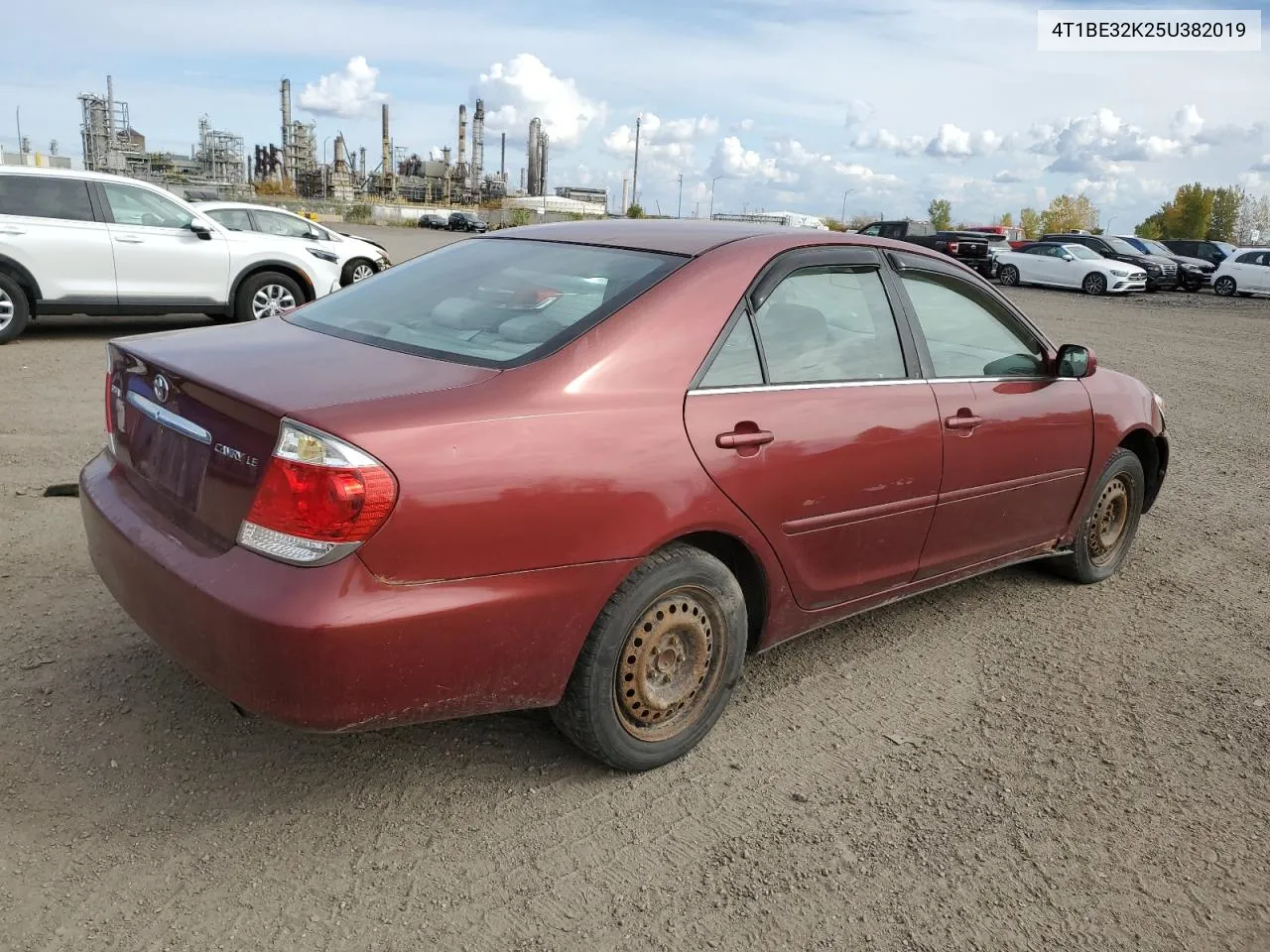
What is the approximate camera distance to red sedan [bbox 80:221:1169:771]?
2391 millimetres

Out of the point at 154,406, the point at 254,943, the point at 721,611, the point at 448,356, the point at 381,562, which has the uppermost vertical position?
the point at 448,356

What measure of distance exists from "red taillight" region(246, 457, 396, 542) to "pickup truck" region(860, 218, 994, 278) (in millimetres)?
26829

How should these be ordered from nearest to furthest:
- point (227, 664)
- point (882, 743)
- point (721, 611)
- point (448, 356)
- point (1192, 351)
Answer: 1. point (227, 664)
2. point (448, 356)
3. point (721, 611)
4. point (882, 743)
5. point (1192, 351)

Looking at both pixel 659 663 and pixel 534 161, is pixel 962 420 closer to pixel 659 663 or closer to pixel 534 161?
pixel 659 663

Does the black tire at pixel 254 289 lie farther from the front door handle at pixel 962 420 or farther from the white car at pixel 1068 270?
the white car at pixel 1068 270

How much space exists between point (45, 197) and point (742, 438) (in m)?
9.39

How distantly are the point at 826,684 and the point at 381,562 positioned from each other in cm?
194

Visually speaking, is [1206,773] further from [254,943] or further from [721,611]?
[254,943]

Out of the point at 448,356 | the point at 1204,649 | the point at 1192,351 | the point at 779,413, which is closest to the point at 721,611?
the point at 779,413

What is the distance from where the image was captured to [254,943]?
227 cm

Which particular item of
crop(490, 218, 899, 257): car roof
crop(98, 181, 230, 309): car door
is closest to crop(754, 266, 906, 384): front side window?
crop(490, 218, 899, 257): car roof

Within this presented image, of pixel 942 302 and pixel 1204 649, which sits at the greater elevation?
pixel 942 302

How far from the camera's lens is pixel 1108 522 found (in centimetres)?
491

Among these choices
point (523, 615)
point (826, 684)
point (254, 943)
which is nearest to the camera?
point (254, 943)
